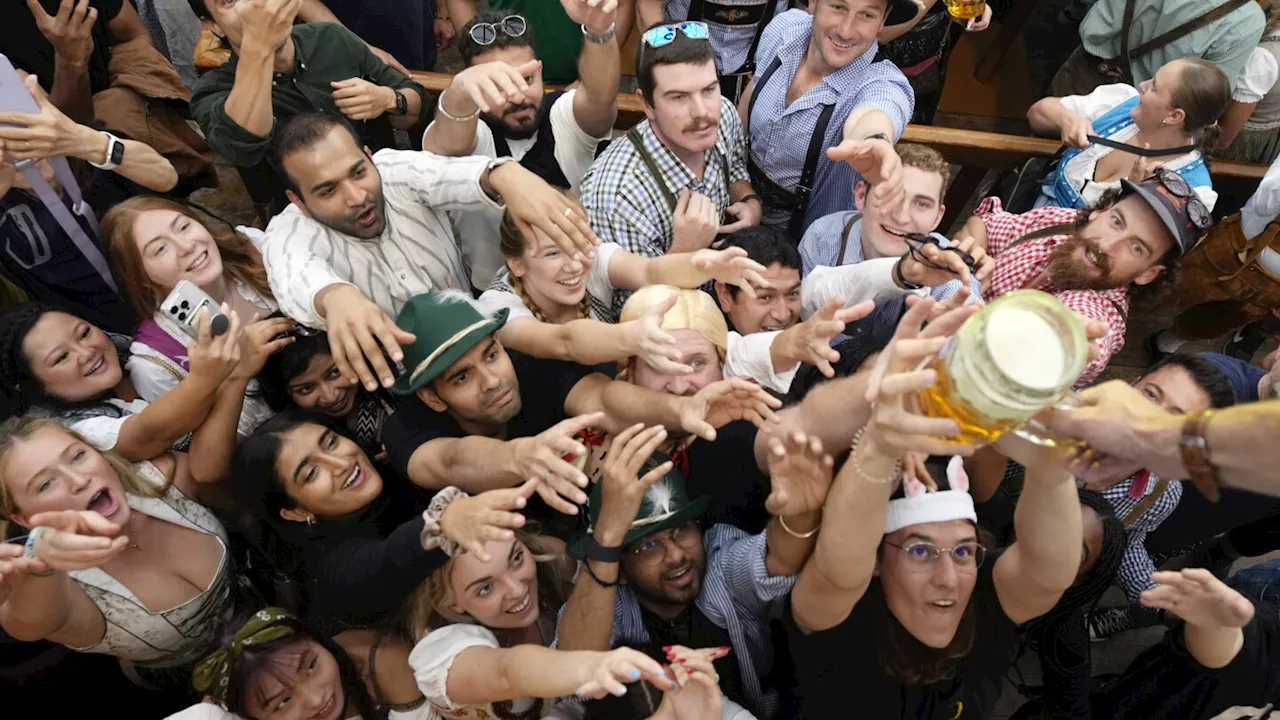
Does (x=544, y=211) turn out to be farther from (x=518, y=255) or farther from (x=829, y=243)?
(x=829, y=243)

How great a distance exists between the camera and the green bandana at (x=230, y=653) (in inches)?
73.5

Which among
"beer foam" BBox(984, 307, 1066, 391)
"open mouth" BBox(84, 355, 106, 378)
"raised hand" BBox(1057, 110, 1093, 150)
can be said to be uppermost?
"beer foam" BBox(984, 307, 1066, 391)

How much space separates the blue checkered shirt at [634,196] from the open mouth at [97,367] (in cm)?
146

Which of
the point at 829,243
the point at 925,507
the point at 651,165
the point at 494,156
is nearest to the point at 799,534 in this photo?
the point at 925,507

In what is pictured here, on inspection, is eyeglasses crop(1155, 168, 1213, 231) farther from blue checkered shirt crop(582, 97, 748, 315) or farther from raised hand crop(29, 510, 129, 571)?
raised hand crop(29, 510, 129, 571)

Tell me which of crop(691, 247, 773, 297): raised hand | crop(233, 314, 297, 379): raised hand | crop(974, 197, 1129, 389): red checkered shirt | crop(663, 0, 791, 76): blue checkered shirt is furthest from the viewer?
crop(663, 0, 791, 76): blue checkered shirt

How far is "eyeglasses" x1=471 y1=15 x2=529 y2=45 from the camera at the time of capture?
285 cm

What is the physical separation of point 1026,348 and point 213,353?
190 centimetres

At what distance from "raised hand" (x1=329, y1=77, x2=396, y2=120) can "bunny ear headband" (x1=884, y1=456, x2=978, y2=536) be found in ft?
6.90

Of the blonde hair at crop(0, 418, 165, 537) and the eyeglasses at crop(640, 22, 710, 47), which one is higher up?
the eyeglasses at crop(640, 22, 710, 47)

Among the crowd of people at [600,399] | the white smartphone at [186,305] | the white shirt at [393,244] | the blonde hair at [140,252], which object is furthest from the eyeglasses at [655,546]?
the blonde hair at [140,252]

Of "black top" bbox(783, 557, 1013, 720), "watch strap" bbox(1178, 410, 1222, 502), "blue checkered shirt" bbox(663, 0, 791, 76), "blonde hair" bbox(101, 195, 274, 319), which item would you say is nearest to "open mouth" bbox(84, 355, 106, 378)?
"blonde hair" bbox(101, 195, 274, 319)

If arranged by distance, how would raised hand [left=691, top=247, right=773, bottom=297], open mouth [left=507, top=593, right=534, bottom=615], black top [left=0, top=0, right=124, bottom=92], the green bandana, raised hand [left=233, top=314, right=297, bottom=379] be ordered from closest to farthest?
the green bandana
open mouth [left=507, top=593, right=534, bottom=615]
raised hand [left=691, top=247, right=773, bottom=297]
raised hand [left=233, top=314, right=297, bottom=379]
black top [left=0, top=0, right=124, bottom=92]

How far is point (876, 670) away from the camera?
1.83 metres
